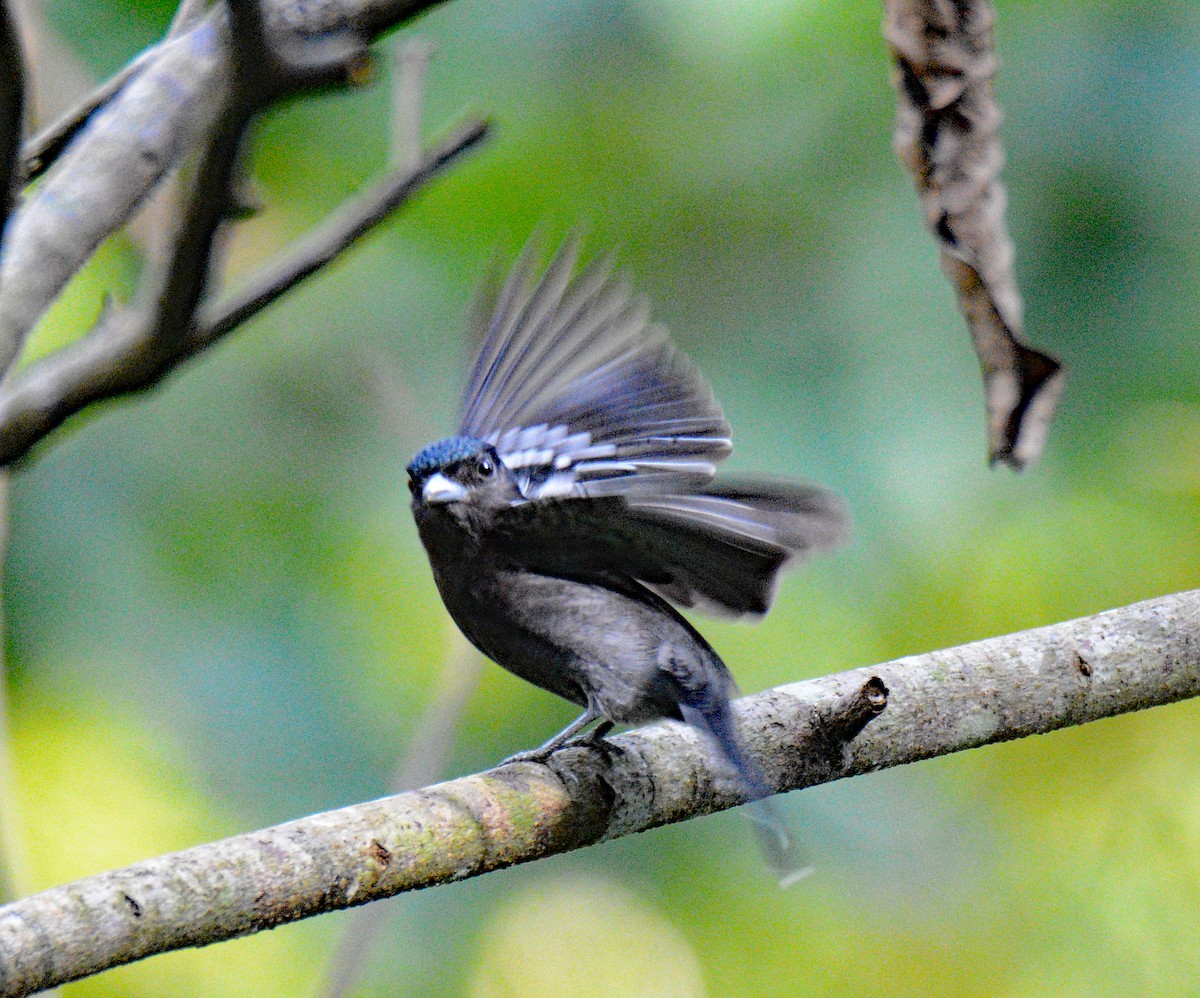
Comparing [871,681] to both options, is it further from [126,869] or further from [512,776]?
[126,869]

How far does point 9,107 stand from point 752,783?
1258 millimetres

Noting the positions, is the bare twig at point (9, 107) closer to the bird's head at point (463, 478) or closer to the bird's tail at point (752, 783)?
the bird's head at point (463, 478)

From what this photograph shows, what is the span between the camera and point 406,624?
3.52 metres

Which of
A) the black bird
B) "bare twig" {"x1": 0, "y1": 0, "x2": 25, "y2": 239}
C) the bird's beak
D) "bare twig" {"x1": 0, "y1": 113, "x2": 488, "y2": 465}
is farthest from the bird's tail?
"bare twig" {"x1": 0, "y1": 0, "x2": 25, "y2": 239}

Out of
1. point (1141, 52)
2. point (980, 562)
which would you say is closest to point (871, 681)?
point (980, 562)

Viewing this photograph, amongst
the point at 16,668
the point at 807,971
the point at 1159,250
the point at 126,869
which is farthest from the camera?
the point at 1159,250

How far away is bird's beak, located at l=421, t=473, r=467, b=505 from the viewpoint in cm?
211

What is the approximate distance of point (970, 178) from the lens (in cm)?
178

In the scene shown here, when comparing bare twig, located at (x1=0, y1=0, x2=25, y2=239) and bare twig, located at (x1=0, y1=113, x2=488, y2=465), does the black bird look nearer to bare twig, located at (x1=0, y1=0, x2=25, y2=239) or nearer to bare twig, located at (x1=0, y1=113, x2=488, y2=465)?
bare twig, located at (x1=0, y1=113, x2=488, y2=465)

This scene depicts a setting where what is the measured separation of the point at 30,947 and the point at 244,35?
85 cm

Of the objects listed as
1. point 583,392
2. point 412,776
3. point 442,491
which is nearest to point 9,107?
point 442,491

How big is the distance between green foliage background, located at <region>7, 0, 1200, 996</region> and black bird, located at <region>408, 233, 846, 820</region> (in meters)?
0.68

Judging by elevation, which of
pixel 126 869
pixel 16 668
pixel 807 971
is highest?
pixel 126 869

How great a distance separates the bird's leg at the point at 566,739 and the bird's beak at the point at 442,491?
16.1 inches
